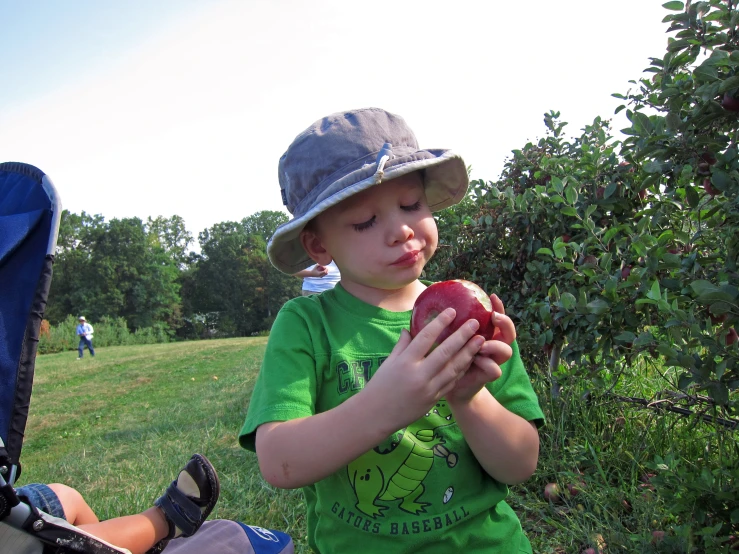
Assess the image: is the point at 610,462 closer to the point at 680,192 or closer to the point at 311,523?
the point at 680,192

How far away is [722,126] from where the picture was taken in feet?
6.20

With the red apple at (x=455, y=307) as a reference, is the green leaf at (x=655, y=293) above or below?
below

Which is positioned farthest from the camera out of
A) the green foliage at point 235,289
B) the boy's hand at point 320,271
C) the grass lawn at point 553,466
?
the green foliage at point 235,289

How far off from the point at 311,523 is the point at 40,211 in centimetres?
125

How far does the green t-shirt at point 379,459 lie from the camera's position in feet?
4.37

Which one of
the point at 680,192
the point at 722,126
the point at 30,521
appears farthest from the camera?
the point at 680,192

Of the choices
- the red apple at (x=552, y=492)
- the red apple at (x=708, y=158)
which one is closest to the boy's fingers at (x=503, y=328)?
the red apple at (x=708, y=158)

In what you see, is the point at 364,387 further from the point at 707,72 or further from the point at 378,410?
the point at 707,72

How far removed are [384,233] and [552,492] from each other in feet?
5.34

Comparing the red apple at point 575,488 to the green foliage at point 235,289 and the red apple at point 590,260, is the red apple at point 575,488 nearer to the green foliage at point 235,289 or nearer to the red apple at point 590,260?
the red apple at point 590,260

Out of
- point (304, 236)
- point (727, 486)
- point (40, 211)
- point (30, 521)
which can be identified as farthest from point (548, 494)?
point (40, 211)

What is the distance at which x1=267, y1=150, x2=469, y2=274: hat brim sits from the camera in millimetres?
1323

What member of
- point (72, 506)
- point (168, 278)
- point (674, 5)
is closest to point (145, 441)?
point (72, 506)

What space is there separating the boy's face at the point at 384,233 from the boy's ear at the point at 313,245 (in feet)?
0.38
